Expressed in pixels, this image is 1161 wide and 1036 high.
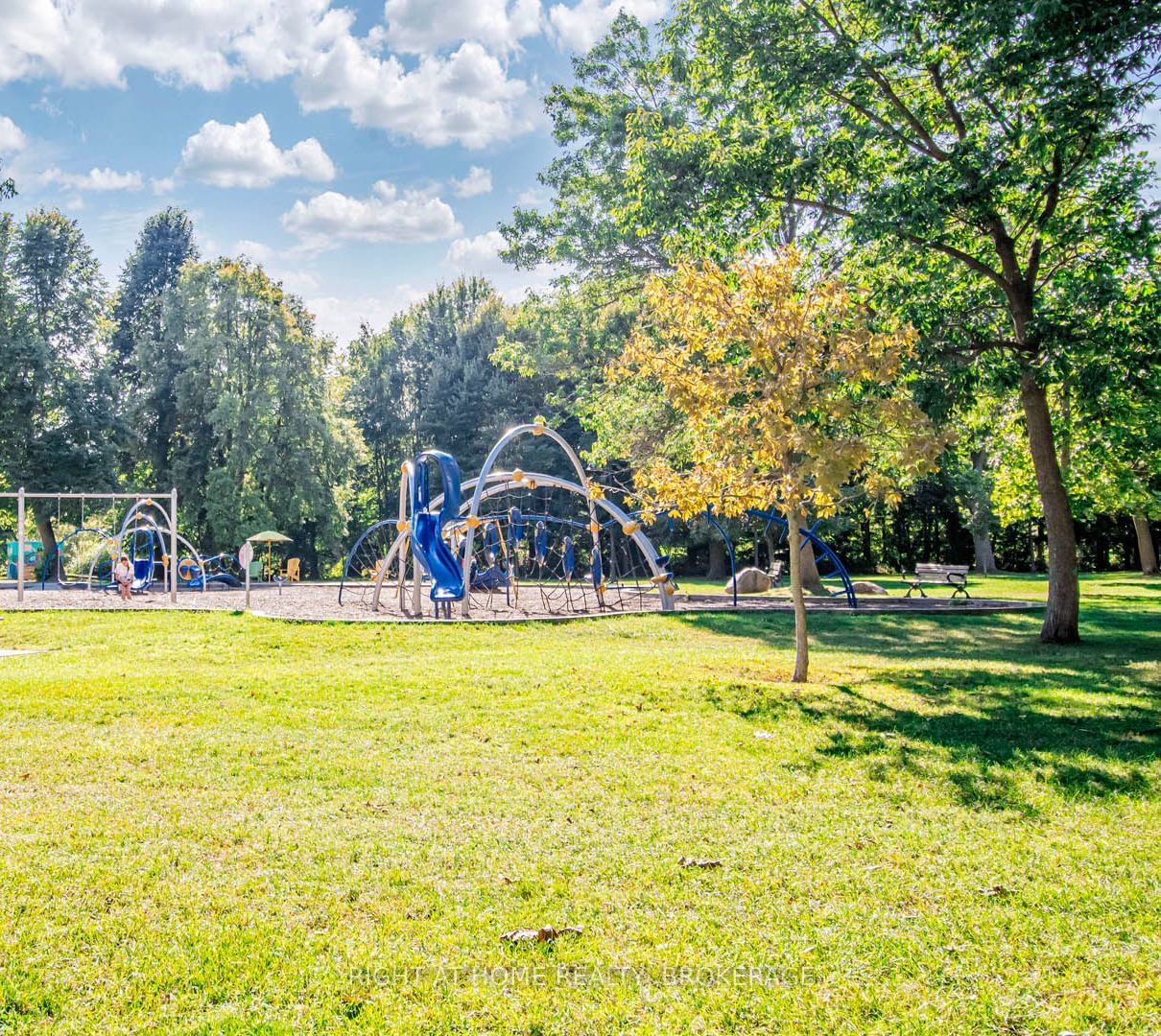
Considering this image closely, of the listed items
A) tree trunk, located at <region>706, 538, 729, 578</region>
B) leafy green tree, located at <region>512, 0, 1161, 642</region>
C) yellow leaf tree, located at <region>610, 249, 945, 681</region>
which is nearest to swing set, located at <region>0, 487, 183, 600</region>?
leafy green tree, located at <region>512, 0, 1161, 642</region>

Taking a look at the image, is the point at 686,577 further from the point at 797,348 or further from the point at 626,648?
the point at 797,348

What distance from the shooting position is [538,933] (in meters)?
3.48

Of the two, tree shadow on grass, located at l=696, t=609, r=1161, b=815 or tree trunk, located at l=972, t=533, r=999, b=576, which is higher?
tree trunk, located at l=972, t=533, r=999, b=576

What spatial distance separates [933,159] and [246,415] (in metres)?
31.3

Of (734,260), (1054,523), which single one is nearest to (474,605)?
(734,260)

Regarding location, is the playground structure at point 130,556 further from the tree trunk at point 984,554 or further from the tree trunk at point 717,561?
the tree trunk at point 984,554

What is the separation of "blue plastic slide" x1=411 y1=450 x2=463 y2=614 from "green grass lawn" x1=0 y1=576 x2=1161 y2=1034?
732 cm

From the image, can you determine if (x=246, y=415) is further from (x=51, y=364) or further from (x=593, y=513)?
(x=593, y=513)

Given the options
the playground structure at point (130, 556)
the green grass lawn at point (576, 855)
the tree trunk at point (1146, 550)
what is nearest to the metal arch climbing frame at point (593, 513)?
the playground structure at point (130, 556)

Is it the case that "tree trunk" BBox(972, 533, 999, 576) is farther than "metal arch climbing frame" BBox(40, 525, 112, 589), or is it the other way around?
"tree trunk" BBox(972, 533, 999, 576)

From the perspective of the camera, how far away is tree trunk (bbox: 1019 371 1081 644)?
1327 cm

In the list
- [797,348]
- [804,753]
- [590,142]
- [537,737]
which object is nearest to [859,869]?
[804,753]

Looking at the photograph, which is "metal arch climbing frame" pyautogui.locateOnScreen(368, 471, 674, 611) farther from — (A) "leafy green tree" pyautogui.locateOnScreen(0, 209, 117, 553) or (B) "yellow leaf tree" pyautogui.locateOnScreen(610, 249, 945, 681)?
A: (A) "leafy green tree" pyautogui.locateOnScreen(0, 209, 117, 553)

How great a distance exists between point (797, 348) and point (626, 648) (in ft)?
17.6
